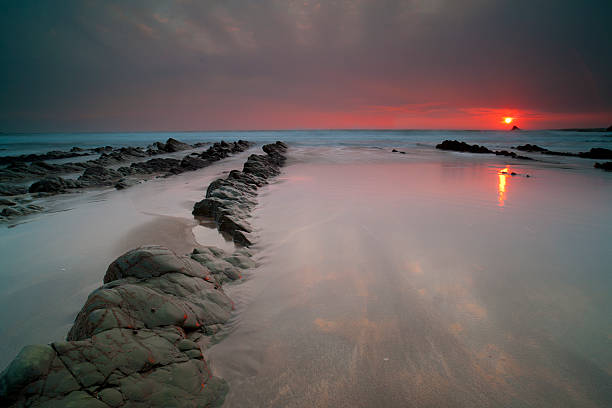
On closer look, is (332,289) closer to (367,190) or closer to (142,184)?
(367,190)

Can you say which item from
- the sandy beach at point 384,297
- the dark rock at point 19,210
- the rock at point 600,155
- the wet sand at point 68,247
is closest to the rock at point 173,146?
the wet sand at point 68,247

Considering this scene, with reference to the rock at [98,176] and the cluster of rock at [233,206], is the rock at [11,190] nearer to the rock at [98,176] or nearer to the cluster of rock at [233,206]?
the rock at [98,176]

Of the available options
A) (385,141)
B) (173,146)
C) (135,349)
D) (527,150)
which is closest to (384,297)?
(135,349)

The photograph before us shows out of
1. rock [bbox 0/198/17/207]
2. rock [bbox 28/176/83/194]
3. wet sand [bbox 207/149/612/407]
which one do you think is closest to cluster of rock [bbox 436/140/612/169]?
wet sand [bbox 207/149/612/407]

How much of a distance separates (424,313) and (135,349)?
252 cm

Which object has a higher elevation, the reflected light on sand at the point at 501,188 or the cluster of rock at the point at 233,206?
the reflected light on sand at the point at 501,188

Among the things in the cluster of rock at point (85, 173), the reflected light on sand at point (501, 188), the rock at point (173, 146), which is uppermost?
the rock at point (173, 146)

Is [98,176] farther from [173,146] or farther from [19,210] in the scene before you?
[173,146]

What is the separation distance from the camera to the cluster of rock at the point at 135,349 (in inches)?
62.5

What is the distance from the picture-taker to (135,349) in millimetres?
1916

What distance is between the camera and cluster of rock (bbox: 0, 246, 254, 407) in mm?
1588

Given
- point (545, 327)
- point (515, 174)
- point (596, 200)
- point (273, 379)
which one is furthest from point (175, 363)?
point (515, 174)

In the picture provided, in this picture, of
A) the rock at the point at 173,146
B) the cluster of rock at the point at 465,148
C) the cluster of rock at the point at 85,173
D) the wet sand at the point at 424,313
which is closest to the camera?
the wet sand at the point at 424,313

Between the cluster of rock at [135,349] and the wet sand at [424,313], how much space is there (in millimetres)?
269
